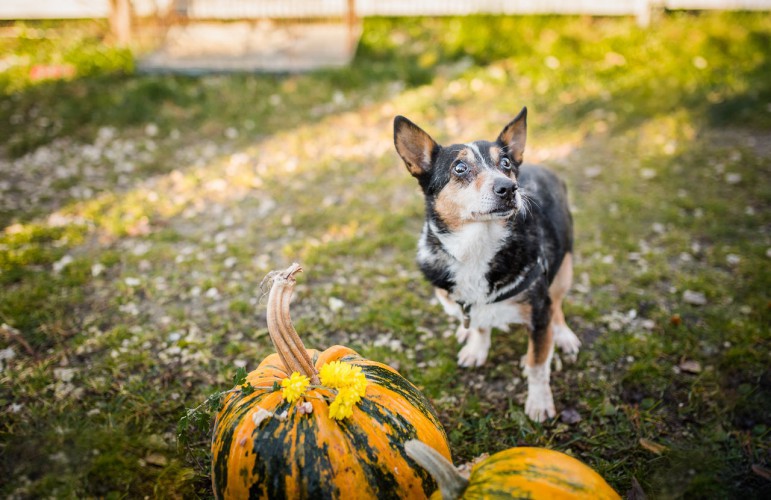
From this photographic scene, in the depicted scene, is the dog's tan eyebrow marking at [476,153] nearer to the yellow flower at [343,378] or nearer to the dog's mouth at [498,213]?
the dog's mouth at [498,213]

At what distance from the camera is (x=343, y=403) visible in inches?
89.2

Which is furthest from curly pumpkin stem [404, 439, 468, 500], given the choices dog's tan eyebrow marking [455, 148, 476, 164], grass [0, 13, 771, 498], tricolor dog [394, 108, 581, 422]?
dog's tan eyebrow marking [455, 148, 476, 164]

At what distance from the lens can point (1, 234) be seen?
5.73 metres

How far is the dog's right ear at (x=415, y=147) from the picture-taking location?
327cm

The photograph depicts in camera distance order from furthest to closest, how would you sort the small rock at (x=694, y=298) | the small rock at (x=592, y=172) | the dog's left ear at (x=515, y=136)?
the small rock at (x=592, y=172), the small rock at (x=694, y=298), the dog's left ear at (x=515, y=136)

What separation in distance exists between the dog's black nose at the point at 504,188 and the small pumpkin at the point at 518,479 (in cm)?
146

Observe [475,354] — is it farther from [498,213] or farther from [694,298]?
[694,298]

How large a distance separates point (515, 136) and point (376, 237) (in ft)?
8.02

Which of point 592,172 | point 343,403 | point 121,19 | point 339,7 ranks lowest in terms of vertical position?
point 592,172

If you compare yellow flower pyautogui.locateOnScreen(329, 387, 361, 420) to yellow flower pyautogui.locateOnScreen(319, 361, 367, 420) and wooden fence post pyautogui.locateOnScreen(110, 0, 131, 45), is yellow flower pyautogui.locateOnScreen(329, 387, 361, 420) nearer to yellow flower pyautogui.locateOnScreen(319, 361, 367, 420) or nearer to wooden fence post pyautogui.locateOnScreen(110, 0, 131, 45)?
yellow flower pyautogui.locateOnScreen(319, 361, 367, 420)

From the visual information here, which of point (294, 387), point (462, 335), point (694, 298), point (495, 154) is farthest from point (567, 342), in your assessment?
point (294, 387)

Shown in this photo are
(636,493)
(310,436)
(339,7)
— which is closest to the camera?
(310,436)

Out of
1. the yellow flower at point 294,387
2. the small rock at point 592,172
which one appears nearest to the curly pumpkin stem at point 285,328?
the yellow flower at point 294,387

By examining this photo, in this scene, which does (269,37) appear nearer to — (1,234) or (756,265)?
(1,234)
